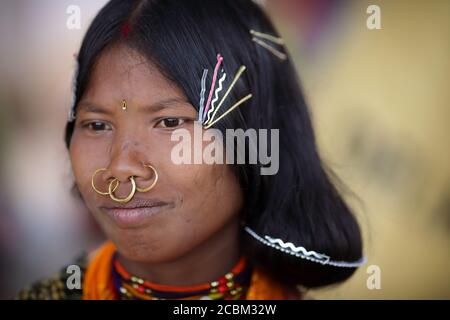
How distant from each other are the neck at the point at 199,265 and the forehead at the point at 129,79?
415 mm

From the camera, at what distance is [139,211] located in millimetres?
1418

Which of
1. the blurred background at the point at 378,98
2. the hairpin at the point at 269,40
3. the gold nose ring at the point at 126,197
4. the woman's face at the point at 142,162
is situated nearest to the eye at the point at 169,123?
the woman's face at the point at 142,162

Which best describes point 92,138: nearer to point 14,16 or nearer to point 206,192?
point 206,192

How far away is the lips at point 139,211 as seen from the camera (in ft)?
4.62

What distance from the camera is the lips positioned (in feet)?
4.62

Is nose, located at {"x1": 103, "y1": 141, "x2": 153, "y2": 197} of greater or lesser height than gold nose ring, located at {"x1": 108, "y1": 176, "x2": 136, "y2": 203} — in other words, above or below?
above

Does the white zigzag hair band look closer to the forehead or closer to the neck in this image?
the neck

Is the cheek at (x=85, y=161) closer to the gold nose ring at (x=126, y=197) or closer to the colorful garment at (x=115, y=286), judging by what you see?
the gold nose ring at (x=126, y=197)

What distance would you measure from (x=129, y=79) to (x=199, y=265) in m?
0.52

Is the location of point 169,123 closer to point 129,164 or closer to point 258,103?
point 129,164

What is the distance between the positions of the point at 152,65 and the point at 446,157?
140cm

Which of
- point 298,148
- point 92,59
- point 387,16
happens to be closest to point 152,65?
point 92,59

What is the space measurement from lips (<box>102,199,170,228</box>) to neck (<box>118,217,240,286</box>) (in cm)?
18

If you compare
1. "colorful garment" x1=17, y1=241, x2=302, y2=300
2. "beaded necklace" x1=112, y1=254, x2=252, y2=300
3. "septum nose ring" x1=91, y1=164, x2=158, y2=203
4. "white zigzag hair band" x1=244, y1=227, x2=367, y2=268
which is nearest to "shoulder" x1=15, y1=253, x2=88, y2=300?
"colorful garment" x1=17, y1=241, x2=302, y2=300
